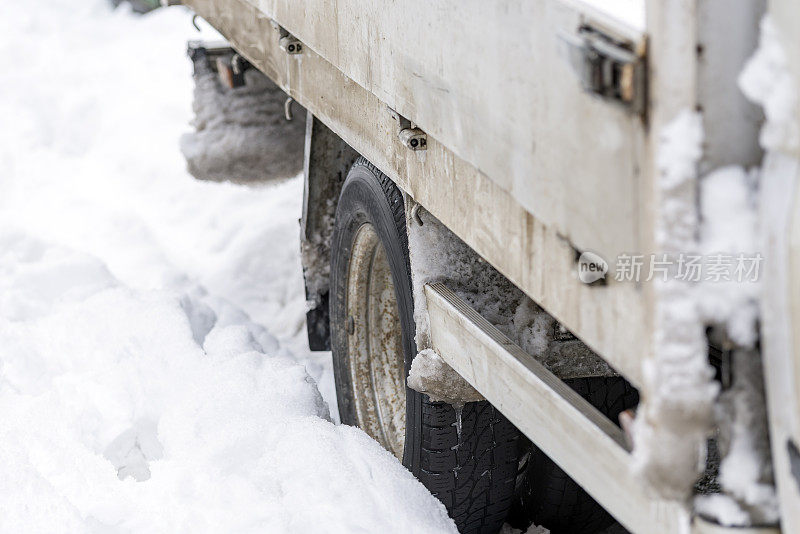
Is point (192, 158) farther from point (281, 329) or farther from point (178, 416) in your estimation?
point (178, 416)

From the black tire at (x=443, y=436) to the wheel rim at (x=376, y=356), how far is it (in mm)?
306

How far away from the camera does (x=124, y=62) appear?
9.27 meters

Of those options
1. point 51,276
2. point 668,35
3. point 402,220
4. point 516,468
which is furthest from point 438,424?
point 51,276

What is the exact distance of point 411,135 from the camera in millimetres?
2160

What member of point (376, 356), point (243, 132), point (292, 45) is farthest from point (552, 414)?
point (243, 132)

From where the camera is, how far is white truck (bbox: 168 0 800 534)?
1204 mm

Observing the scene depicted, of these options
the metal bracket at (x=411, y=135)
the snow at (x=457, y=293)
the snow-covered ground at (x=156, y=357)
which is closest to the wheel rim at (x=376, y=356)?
the snow-covered ground at (x=156, y=357)

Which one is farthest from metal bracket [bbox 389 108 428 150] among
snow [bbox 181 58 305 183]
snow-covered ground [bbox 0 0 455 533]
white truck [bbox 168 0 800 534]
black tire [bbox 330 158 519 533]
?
snow [bbox 181 58 305 183]

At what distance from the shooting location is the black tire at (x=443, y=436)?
2.62m

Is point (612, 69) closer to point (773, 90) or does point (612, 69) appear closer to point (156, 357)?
point (773, 90)

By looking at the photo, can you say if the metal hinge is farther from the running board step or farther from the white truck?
the running board step

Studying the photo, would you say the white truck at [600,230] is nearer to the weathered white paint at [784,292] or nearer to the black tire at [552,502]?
the weathered white paint at [784,292]

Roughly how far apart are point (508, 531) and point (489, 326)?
118cm

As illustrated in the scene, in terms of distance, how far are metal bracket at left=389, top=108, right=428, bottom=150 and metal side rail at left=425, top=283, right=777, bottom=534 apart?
0.34 meters
